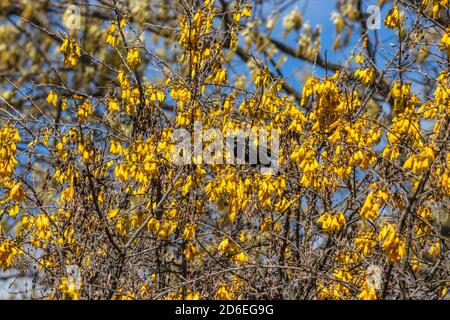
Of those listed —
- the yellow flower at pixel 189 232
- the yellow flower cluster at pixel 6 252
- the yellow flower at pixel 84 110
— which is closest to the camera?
the yellow flower cluster at pixel 6 252

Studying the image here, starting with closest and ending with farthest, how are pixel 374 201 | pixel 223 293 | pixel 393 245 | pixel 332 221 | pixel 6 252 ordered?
pixel 393 245
pixel 374 201
pixel 223 293
pixel 332 221
pixel 6 252

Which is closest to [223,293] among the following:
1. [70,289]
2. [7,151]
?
[70,289]

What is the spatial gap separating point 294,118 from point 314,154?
0.97 meters

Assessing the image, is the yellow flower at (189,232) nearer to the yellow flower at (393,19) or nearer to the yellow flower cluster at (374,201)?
the yellow flower cluster at (374,201)

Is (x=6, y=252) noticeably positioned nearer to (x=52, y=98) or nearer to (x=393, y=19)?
(x=52, y=98)

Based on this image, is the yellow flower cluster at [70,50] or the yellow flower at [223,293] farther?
the yellow flower cluster at [70,50]

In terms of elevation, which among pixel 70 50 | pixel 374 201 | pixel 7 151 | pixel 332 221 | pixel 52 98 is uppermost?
pixel 70 50

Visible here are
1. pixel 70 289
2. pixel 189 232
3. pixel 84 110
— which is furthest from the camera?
pixel 84 110

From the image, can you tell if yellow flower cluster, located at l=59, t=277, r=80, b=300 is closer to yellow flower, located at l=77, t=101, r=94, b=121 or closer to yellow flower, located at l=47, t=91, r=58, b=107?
yellow flower, located at l=77, t=101, r=94, b=121

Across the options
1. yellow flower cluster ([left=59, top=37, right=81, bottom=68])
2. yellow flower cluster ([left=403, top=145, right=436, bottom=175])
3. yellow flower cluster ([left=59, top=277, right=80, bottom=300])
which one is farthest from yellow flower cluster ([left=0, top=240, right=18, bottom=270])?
yellow flower cluster ([left=403, top=145, right=436, bottom=175])

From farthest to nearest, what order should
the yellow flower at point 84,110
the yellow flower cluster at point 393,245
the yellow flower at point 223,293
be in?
the yellow flower at point 84,110 < the yellow flower at point 223,293 < the yellow flower cluster at point 393,245

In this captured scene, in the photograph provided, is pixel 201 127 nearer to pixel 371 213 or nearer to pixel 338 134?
pixel 338 134

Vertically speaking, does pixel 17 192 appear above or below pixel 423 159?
above

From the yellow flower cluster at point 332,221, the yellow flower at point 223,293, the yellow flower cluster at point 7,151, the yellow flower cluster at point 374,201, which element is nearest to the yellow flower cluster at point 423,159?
the yellow flower cluster at point 374,201
